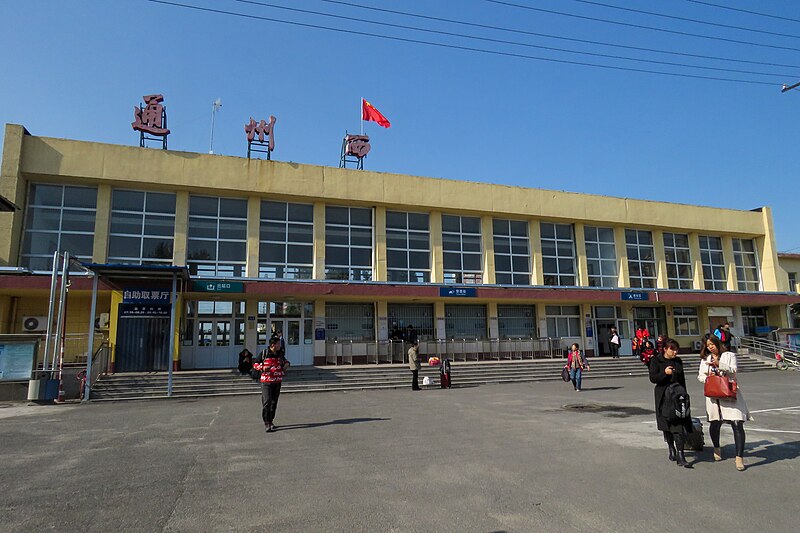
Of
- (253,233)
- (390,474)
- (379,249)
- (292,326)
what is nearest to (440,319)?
(379,249)

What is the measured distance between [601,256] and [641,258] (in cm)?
269

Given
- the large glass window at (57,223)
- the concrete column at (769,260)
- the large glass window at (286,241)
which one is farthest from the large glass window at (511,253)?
the large glass window at (57,223)

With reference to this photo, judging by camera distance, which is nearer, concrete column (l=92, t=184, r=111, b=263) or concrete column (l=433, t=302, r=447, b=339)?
concrete column (l=92, t=184, r=111, b=263)

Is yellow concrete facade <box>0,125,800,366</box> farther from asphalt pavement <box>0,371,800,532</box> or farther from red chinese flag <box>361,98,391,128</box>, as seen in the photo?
asphalt pavement <box>0,371,800,532</box>

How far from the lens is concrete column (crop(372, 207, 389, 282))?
2369 centimetres

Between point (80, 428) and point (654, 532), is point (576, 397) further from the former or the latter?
point (80, 428)

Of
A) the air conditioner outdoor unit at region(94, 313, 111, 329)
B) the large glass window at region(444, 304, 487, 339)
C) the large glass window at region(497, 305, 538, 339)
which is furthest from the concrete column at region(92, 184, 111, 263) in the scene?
the large glass window at region(497, 305, 538, 339)

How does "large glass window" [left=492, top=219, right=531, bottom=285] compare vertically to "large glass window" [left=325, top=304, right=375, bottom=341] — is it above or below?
above

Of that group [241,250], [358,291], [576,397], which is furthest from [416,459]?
[241,250]

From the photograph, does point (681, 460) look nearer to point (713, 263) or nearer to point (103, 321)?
point (103, 321)

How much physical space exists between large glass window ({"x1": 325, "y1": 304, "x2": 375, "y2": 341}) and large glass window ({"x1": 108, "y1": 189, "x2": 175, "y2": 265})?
733 centimetres

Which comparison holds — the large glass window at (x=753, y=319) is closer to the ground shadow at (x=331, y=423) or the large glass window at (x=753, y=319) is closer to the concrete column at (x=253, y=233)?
the concrete column at (x=253, y=233)

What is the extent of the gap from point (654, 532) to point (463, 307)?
2089cm

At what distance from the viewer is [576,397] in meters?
13.9
